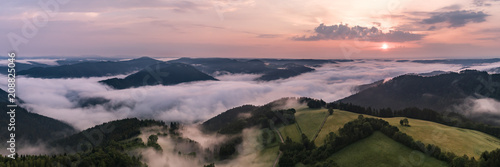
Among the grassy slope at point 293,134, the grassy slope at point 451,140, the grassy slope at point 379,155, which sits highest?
the grassy slope at point 451,140

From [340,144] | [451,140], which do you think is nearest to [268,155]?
[340,144]

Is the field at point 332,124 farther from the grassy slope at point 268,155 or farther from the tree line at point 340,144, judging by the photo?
the grassy slope at point 268,155

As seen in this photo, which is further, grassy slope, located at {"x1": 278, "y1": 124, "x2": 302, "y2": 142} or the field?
grassy slope, located at {"x1": 278, "y1": 124, "x2": 302, "y2": 142}

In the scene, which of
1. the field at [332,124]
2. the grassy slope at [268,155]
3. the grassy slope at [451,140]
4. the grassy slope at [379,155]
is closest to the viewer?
the grassy slope at [379,155]

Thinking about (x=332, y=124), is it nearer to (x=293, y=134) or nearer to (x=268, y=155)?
(x=293, y=134)

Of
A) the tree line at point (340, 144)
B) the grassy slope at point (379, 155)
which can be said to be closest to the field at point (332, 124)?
the tree line at point (340, 144)

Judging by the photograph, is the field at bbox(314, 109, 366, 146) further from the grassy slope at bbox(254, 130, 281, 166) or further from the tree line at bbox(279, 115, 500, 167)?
the grassy slope at bbox(254, 130, 281, 166)

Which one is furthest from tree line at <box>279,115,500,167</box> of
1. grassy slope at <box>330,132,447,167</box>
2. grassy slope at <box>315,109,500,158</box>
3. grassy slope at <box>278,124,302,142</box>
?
grassy slope at <box>278,124,302,142</box>

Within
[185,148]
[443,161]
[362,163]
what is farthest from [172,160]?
[443,161]

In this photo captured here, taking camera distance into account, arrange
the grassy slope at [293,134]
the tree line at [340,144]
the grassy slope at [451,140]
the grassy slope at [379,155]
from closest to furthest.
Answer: the grassy slope at [379,155]
the grassy slope at [451,140]
the tree line at [340,144]
the grassy slope at [293,134]
